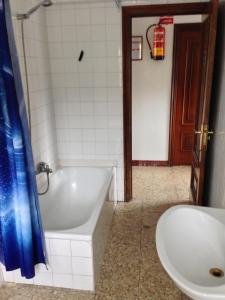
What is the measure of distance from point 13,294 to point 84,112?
1831 millimetres

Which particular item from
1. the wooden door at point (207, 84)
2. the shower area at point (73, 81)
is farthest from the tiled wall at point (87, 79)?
the wooden door at point (207, 84)

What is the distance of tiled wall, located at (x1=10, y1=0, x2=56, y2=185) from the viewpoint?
2.24 metres

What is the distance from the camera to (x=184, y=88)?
3.88 m

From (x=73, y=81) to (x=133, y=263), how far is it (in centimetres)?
190

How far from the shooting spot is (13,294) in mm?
1866

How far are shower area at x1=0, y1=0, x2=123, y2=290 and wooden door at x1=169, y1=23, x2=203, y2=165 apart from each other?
1376 millimetres

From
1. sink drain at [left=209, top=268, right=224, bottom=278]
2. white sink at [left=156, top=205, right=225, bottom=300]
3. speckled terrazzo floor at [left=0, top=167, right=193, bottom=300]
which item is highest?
white sink at [left=156, top=205, right=225, bottom=300]

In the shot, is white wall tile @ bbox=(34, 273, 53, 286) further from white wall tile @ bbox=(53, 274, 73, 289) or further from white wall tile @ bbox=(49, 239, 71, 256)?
white wall tile @ bbox=(49, 239, 71, 256)

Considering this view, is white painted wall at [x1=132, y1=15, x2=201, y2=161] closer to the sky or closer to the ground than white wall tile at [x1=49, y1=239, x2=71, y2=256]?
closer to the sky

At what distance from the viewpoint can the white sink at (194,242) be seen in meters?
1.18

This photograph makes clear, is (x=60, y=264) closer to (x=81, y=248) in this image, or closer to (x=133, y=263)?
(x=81, y=248)

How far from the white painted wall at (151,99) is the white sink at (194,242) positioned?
107 inches

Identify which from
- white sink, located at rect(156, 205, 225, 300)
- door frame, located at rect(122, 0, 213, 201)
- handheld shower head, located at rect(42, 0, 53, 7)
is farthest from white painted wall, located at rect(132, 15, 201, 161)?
white sink, located at rect(156, 205, 225, 300)

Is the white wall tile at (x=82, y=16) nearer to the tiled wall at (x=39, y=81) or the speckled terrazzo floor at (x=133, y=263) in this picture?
the tiled wall at (x=39, y=81)
